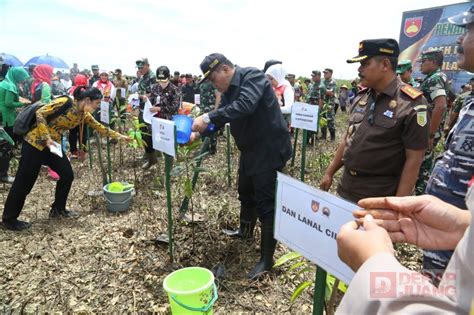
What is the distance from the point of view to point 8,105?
5375 mm

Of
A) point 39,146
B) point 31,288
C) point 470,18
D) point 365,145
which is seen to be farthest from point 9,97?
point 470,18

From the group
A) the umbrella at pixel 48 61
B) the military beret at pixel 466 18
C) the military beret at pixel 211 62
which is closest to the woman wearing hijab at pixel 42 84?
the military beret at pixel 211 62

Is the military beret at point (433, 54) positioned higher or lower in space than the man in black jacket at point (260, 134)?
higher

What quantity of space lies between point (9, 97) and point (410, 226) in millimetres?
6401

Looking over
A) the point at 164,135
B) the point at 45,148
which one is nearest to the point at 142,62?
the point at 45,148

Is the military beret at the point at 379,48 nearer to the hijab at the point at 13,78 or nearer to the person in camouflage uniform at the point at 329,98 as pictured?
the hijab at the point at 13,78

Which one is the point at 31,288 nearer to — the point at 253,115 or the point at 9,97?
the point at 253,115

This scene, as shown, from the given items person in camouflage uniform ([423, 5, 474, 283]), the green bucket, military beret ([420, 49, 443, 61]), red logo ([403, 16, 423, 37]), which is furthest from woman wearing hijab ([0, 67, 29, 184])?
red logo ([403, 16, 423, 37])

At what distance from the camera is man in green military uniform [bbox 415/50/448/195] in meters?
3.84

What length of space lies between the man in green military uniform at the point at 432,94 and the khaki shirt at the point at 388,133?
86.2 inches

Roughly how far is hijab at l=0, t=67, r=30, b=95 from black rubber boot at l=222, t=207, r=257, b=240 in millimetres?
4778

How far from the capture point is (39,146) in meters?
3.52

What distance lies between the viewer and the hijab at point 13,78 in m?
5.34

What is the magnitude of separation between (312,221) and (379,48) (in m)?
1.47
